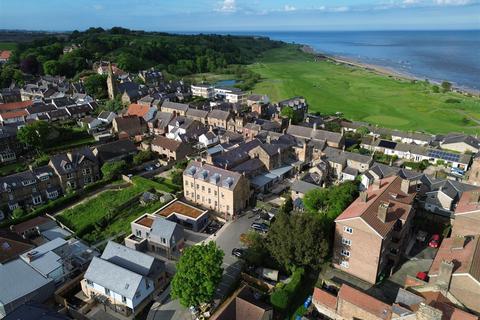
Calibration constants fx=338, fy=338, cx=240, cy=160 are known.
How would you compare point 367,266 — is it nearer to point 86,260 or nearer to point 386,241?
point 386,241

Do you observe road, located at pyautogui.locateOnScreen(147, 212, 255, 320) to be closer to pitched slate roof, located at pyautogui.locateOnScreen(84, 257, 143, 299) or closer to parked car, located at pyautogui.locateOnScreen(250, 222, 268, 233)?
parked car, located at pyautogui.locateOnScreen(250, 222, 268, 233)

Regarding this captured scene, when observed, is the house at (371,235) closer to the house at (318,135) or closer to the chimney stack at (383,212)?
the chimney stack at (383,212)

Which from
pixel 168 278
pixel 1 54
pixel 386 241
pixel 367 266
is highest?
pixel 1 54

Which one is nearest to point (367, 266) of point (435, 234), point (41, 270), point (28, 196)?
point (435, 234)

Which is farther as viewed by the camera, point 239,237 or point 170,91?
point 170,91

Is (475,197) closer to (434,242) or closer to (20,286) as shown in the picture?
(434,242)

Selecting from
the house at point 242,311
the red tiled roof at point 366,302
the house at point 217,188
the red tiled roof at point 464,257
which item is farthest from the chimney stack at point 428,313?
the house at point 217,188
